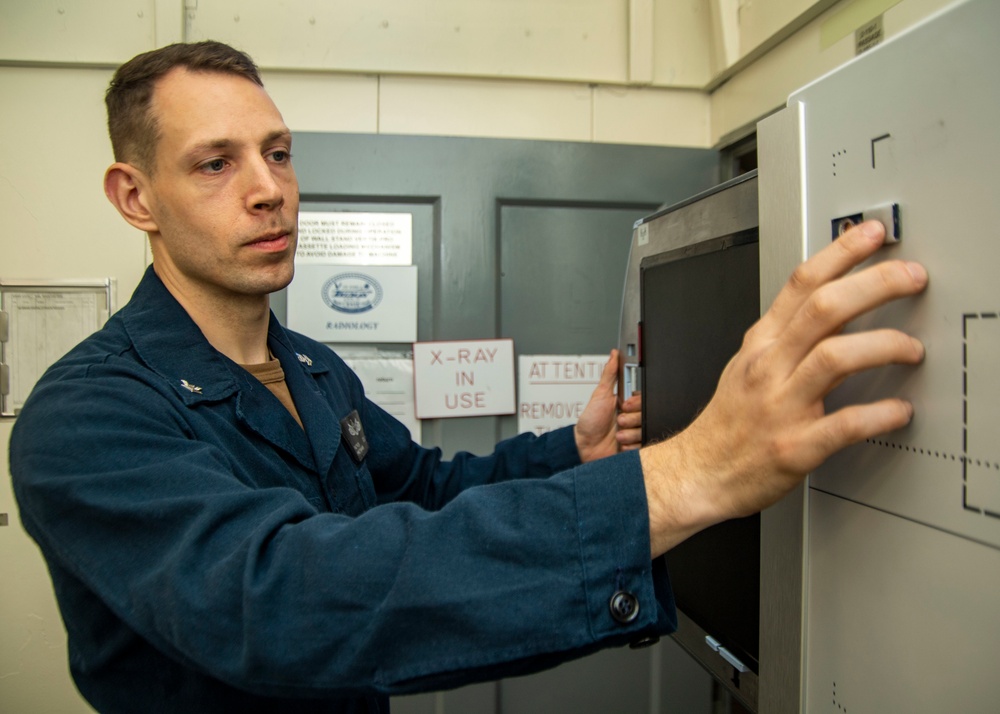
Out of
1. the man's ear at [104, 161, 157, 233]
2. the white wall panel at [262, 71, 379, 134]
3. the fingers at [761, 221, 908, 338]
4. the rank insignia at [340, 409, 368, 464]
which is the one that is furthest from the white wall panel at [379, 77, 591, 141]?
the fingers at [761, 221, 908, 338]

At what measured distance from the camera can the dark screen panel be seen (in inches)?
31.3

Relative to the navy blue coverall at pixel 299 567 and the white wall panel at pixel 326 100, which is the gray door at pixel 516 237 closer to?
the white wall panel at pixel 326 100

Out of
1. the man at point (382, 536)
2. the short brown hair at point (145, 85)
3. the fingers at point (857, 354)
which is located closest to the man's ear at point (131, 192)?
the short brown hair at point (145, 85)

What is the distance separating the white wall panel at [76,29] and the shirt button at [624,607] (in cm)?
169

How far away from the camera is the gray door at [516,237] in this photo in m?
1.59

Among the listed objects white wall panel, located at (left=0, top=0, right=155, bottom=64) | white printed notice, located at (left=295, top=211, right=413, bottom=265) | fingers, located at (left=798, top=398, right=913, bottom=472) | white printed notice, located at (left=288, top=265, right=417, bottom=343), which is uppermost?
white wall panel, located at (left=0, top=0, right=155, bottom=64)

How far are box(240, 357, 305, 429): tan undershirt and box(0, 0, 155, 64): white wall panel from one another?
1.03 metres

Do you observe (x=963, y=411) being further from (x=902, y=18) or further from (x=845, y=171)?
(x=902, y=18)

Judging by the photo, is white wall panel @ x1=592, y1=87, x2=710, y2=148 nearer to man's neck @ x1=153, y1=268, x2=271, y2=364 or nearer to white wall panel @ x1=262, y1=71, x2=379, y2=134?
white wall panel @ x1=262, y1=71, x2=379, y2=134

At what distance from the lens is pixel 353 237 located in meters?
1.61

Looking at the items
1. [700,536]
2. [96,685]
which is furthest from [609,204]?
[96,685]

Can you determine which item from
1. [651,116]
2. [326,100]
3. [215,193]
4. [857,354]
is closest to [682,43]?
[651,116]

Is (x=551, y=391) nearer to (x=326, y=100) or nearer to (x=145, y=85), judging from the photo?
(x=326, y=100)

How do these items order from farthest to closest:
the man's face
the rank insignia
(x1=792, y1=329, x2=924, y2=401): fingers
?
the rank insignia
the man's face
(x1=792, y1=329, x2=924, y2=401): fingers
